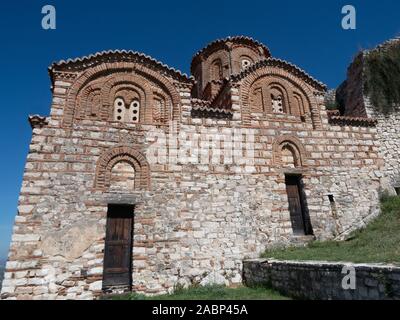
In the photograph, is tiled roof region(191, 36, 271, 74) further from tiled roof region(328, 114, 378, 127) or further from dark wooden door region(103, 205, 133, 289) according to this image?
dark wooden door region(103, 205, 133, 289)

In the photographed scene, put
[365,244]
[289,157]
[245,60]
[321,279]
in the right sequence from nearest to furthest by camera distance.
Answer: [321,279], [365,244], [289,157], [245,60]

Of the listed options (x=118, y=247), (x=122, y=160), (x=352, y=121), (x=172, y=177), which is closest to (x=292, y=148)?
(x=352, y=121)

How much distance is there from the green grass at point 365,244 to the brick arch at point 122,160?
421 cm

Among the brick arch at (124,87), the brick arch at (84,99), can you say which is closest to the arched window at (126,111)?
the brick arch at (124,87)

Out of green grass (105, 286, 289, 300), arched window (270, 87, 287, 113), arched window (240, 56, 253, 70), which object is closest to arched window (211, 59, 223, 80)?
arched window (240, 56, 253, 70)

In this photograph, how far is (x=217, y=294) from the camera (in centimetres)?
695

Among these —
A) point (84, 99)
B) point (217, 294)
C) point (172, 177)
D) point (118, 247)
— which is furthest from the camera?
point (84, 99)

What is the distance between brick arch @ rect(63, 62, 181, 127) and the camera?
28.6ft

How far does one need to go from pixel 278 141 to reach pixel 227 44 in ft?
25.5

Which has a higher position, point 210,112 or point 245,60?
point 245,60

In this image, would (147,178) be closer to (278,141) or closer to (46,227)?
(46,227)

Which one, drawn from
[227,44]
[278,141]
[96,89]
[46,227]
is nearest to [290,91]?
[278,141]

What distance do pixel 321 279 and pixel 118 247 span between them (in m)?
5.22

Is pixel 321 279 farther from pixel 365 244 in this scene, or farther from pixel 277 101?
pixel 277 101
